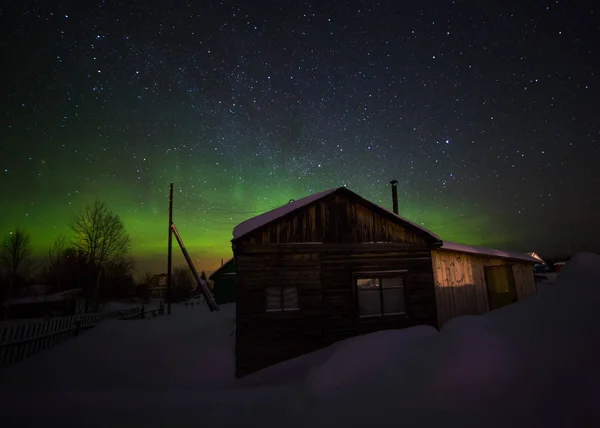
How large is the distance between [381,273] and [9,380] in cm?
1302

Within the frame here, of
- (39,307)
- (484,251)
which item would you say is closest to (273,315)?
(484,251)

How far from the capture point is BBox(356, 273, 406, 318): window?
10.9 meters

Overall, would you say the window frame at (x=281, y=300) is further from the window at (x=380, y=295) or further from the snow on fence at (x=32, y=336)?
the snow on fence at (x=32, y=336)

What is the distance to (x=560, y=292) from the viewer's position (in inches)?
258

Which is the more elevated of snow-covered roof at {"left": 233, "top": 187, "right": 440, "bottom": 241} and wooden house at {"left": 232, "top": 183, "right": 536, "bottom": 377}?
snow-covered roof at {"left": 233, "top": 187, "right": 440, "bottom": 241}

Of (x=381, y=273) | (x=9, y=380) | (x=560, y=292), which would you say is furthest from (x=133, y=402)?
(x=560, y=292)

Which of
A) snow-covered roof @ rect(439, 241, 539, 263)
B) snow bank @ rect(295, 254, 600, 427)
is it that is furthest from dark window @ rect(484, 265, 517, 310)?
snow bank @ rect(295, 254, 600, 427)

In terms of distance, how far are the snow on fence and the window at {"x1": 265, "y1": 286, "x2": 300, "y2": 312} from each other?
29.3ft

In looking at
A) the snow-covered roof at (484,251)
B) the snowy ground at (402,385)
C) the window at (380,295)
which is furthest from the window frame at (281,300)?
the snow-covered roof at (484,251)

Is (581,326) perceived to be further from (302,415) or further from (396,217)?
(396,217)

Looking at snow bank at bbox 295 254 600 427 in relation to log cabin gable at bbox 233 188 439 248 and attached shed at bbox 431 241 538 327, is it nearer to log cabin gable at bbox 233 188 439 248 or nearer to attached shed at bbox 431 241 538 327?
log cabin gable at bbox 233 188 439 248

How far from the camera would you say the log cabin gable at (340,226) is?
10366mm

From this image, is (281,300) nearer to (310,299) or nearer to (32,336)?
(310,299)

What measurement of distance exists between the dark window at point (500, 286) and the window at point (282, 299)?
936cm
